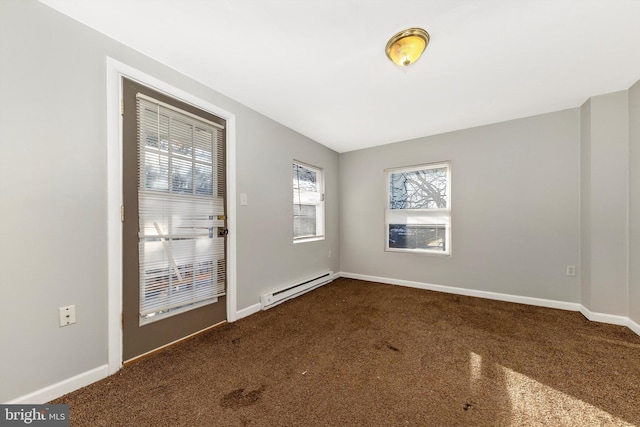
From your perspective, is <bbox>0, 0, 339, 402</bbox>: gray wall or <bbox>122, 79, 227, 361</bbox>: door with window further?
<bbox>122, 79, 227, 361</bbox>: door with window

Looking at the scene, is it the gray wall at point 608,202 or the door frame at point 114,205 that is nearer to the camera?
the door frame at point 114,205

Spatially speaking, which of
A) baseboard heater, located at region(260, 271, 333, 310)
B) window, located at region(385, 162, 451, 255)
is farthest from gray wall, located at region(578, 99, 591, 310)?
baseboard heater, located at region(260, 271, 333, 310)

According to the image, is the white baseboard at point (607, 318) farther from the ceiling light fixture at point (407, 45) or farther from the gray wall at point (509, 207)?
the ceiling light fixture at point (407, 45)

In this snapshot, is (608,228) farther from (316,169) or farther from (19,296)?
(19,296)

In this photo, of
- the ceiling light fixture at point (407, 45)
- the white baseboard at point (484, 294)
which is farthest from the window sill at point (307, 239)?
the ceiling light fixture at point (407, 45)

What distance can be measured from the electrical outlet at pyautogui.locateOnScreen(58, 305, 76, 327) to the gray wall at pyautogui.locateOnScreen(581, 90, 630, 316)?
4.46 metres

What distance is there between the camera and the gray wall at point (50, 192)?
1.25 metres

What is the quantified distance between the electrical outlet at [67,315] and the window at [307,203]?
2228mm

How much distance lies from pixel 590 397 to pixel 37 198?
3.42 metres

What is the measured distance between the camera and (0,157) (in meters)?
1.22

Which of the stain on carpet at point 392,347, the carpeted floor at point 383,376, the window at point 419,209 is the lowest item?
the stain on carpet at point 392,347

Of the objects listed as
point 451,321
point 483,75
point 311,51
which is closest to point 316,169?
point 311,51

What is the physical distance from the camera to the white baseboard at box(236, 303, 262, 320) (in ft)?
8.03

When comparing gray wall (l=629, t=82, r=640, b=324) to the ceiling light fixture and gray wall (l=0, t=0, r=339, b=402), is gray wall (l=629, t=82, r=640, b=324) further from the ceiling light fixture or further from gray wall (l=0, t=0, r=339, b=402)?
gray wall (l=0, t=0, r=339, b=402)
